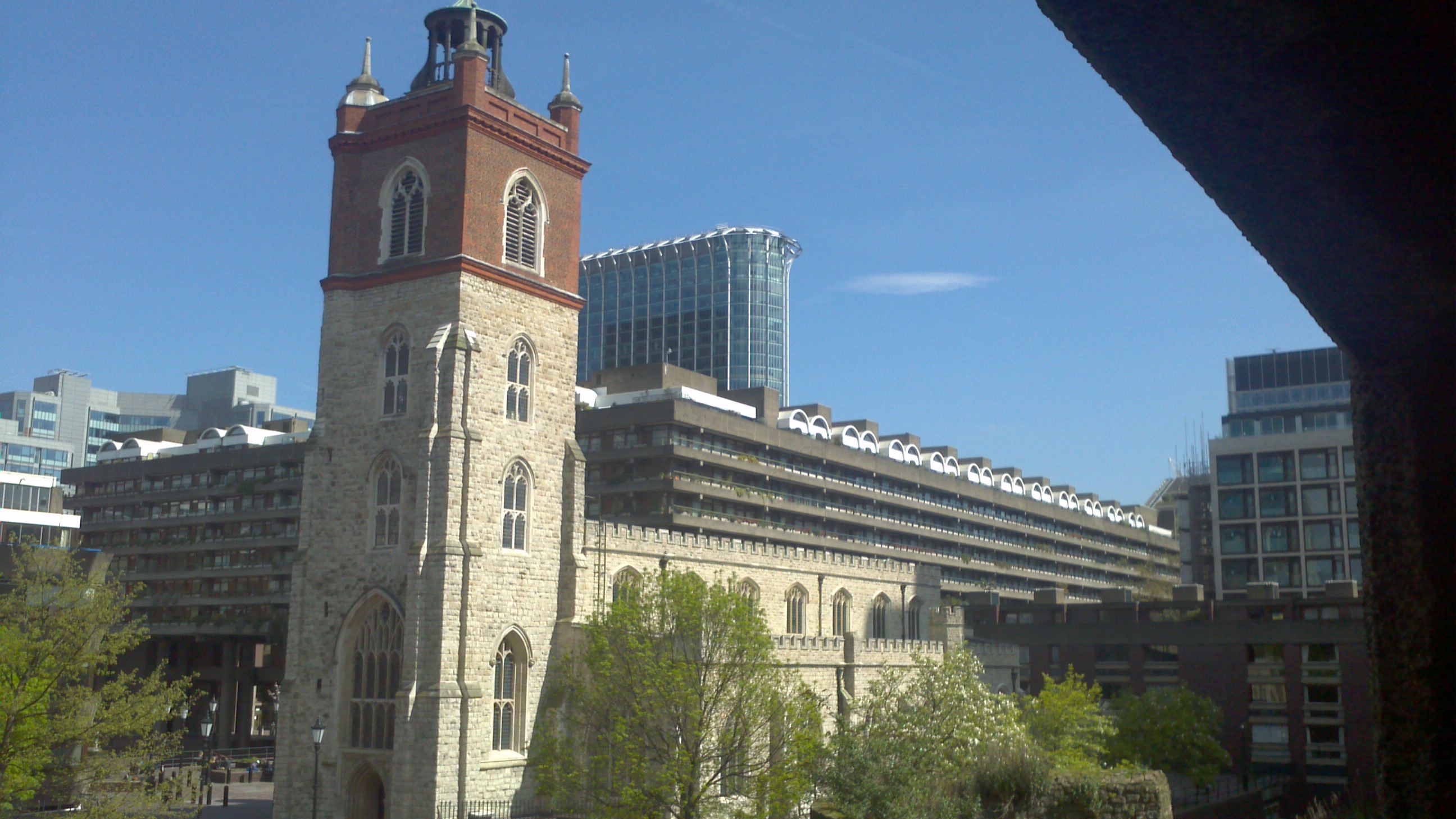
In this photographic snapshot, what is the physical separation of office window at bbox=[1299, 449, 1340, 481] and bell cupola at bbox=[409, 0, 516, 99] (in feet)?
209

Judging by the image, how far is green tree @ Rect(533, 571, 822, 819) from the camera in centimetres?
3816

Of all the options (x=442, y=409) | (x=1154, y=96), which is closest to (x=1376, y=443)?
(x=1154, y=96)

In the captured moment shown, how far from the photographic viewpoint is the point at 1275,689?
64562mm

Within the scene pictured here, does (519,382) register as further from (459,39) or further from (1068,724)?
(1068,724)

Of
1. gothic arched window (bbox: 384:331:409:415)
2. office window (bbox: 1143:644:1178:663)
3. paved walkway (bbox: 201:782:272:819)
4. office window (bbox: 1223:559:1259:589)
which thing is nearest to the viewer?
gothic arched window (bbox: 384:331:409:415)

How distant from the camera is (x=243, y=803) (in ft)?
175

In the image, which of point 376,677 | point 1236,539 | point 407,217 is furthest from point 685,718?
point 1236,539

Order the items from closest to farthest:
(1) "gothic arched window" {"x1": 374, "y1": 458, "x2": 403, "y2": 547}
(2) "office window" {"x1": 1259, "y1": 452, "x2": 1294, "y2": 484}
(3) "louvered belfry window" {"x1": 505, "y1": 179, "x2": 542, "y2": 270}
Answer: (1) "gothic arched window" {"x1": 374, "y1": 458, "x2": 403, "y2": 547} → (3) "louvered belfry window" {"x1": 505, "y1": 179, "x2": 542, "y2": 270} → (2) "office window" {"x1": 1259, "y1": 452, "x2": 1294, "y2": 484}

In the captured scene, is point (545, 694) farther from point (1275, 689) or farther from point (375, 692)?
point (1275, 689)

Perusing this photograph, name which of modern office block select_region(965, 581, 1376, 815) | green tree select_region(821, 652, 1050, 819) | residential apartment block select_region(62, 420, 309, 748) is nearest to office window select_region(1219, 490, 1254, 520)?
modern office block select_region(965, 581, 1376, 815)

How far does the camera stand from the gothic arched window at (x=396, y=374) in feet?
147

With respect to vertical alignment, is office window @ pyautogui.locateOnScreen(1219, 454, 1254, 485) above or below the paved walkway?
above

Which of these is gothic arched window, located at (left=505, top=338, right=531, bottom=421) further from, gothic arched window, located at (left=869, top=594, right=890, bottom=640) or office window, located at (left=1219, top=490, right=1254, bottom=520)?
office window, located at (left=1219, top=490, right=1254, bottom=520)

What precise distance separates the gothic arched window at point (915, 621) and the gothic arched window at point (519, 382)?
3080 centimetres
